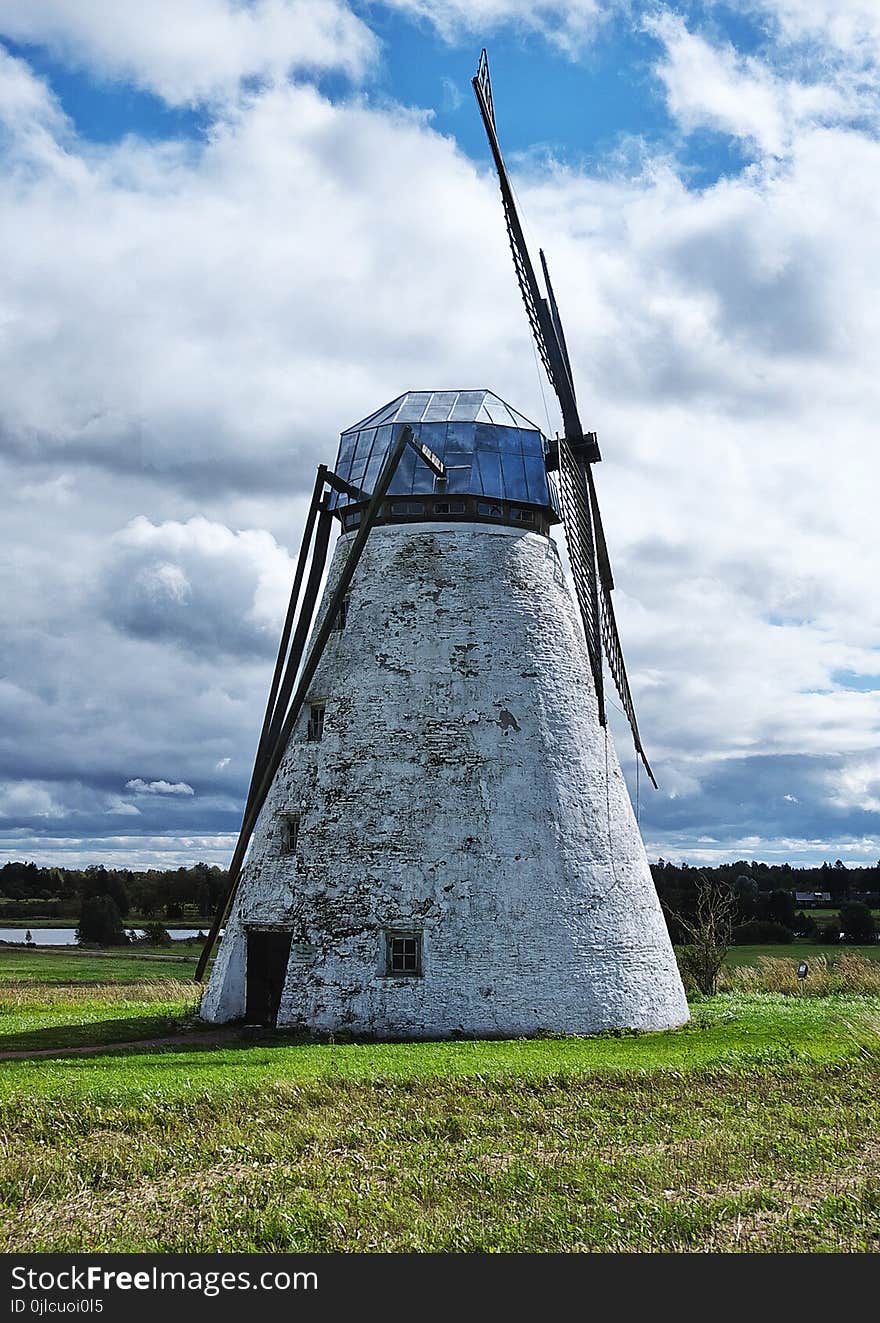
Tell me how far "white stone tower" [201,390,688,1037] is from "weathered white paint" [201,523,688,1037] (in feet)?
0.14

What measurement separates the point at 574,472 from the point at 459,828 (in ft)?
29.2

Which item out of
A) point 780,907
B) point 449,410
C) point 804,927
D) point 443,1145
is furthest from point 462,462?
point 780,907

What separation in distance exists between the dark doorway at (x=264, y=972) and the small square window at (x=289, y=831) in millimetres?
1831

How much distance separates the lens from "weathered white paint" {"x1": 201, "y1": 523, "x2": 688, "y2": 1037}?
20.7 m

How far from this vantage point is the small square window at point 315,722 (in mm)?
23781

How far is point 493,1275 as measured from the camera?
9109mm

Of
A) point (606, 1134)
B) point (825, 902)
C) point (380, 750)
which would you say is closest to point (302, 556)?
point (380, 750)

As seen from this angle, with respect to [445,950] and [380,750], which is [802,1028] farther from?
[380,750]

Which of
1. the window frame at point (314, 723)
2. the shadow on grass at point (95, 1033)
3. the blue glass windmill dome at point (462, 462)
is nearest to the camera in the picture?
the shadow on grass at point (95, 1033)

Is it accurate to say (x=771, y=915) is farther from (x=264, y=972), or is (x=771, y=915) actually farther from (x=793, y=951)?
(x=264, y=972)

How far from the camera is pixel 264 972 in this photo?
22844 millimetres

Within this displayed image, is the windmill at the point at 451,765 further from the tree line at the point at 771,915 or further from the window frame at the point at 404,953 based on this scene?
the tree line at the point at 771,915

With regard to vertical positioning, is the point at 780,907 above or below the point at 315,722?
below

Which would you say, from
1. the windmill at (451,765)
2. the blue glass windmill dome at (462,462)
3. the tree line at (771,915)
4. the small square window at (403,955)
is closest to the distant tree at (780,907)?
the tree line at (771,915)
